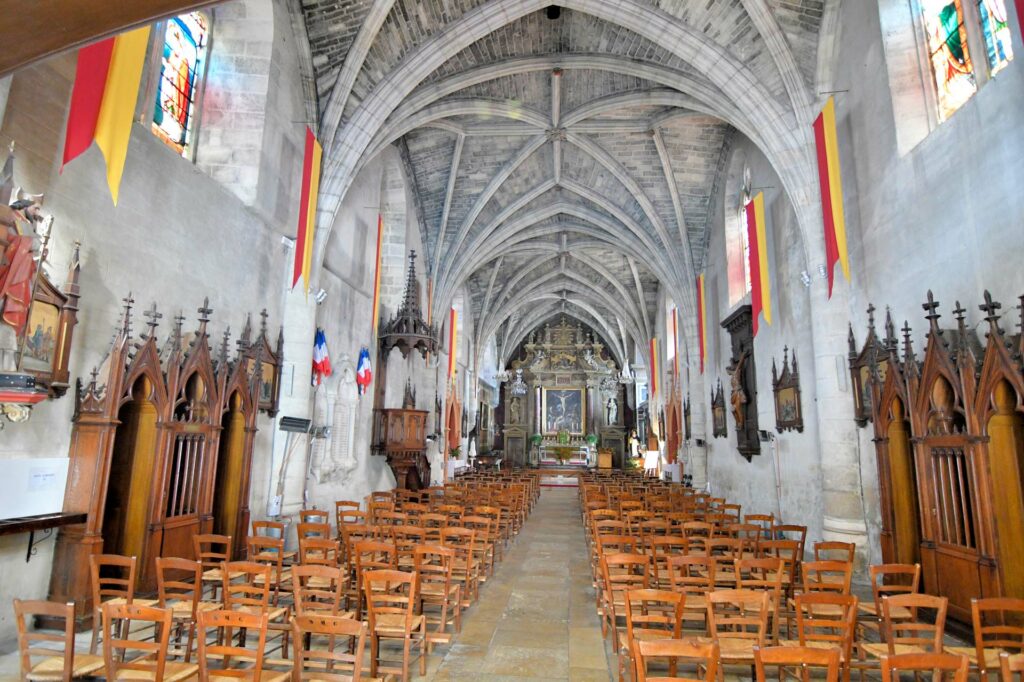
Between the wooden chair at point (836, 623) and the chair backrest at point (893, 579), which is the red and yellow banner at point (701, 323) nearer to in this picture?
the chair backrest at point (893, 579)

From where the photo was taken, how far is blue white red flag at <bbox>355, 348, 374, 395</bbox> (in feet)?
42.7

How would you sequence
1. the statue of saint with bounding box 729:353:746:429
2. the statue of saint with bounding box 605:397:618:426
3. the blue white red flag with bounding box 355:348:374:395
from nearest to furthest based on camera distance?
the blue white red flag with bounding box 355:348:374:395
the statue of saint with bounding box 729:353:746:429
the statue of saint with bounding box 605:397:618:426

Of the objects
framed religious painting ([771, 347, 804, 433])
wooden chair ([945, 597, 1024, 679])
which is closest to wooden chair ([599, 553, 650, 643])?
wooden chair ([945, 597, 1024, 679])

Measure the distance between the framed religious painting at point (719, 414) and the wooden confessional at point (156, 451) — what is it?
463 inches

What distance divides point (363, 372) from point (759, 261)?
347 inches

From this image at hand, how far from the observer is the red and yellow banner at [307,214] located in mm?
10227

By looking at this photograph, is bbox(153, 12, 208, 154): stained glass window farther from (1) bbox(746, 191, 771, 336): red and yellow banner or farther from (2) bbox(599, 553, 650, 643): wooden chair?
(1) bbox(746, 191, 771, 336): red and yellow banner

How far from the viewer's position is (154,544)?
6355 millimetres

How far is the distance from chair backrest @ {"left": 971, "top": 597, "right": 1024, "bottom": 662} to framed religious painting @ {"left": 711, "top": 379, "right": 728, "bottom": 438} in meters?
10.3

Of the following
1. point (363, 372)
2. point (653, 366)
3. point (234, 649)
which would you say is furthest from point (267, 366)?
point (653, 366)

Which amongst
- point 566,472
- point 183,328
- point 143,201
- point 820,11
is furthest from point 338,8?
point 566,472

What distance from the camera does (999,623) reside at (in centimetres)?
507

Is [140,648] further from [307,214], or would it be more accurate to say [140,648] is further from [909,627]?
[307,214]

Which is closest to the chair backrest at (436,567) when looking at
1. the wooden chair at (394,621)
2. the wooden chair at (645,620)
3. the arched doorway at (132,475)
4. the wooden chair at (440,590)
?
the wooden chair at (440,590)
